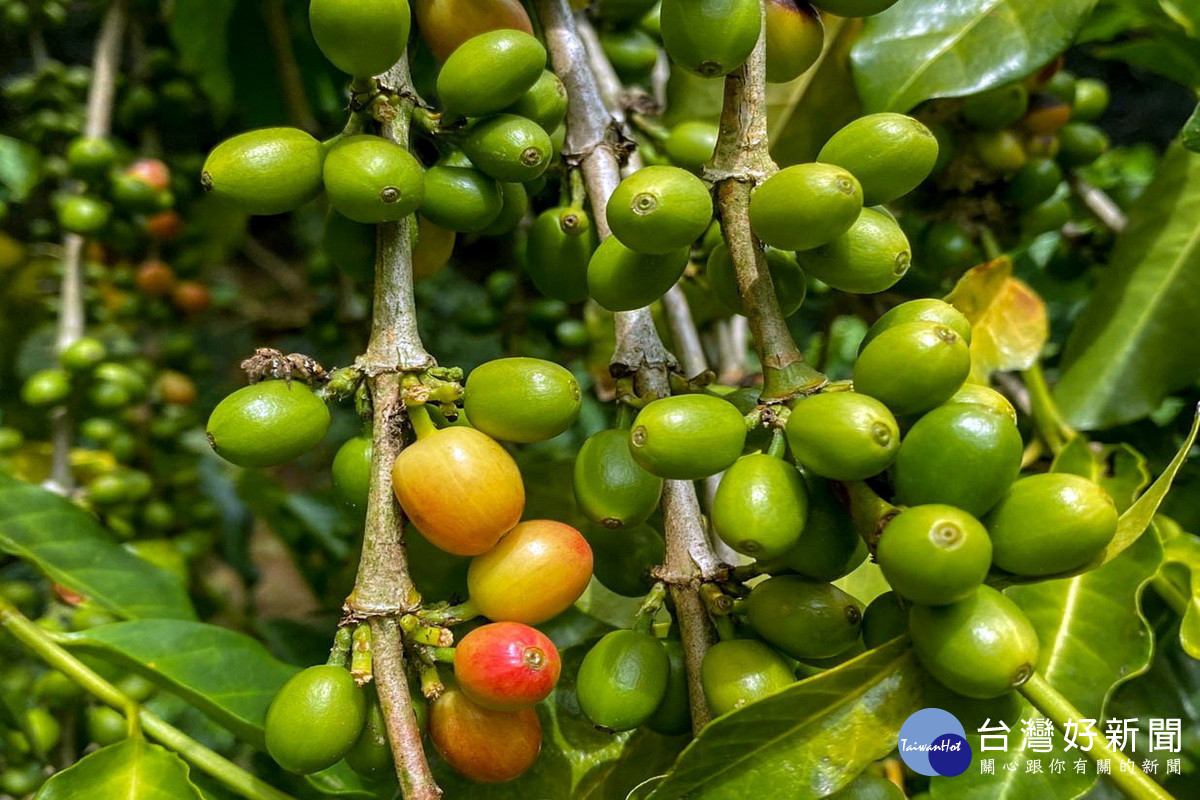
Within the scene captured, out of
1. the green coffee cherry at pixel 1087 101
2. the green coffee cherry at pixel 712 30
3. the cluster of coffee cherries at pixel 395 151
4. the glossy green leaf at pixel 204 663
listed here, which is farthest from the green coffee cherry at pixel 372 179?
the green coffee cherry at pixel 1087 101

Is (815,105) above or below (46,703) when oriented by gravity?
above

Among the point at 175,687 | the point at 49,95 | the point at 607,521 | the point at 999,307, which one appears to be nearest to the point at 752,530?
the point at 607,521

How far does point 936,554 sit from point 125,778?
3.12 feet

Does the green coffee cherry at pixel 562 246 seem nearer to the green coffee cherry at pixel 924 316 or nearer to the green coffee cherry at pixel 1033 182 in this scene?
the green coffee cherry at pixel 924 316

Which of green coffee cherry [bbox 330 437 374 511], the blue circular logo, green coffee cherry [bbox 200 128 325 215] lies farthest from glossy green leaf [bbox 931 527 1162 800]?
green coffee cherry [bbox 200 128 325 215]

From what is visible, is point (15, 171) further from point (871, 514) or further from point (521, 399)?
point (871, 514)

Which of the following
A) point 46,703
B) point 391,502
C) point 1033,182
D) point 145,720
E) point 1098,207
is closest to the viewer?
point 391,502

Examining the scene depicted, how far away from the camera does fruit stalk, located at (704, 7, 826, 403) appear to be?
877mm

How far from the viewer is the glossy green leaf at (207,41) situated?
192 cm

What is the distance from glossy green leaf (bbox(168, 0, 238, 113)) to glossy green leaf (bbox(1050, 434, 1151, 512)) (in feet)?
6.02

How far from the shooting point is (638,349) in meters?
1.06

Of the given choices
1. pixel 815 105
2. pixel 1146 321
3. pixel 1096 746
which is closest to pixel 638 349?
pixel 1096 746

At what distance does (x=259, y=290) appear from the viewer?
3.54 m

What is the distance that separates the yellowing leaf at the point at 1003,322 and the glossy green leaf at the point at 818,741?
2.61ft
